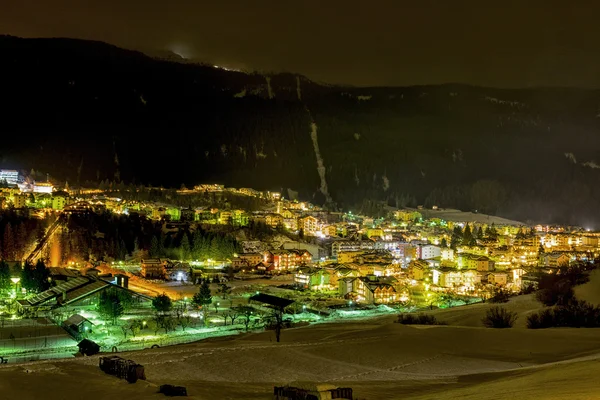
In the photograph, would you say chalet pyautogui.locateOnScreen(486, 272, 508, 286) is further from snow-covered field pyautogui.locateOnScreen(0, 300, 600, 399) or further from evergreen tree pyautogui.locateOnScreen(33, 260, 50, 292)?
evergreen tree pyautogui.locateOnScreen(33, 260, 50, 292)

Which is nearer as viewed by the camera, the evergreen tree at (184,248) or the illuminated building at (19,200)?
the evergreen tree at (184,248)

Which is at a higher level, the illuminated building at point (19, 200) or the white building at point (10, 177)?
the white building at point (10, 177)

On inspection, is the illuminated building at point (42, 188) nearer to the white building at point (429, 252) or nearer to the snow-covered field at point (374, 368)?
the white building at point (429, 252)

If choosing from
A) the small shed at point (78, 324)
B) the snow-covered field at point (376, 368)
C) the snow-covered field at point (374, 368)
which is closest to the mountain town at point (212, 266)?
the small shed at point (78, 324)

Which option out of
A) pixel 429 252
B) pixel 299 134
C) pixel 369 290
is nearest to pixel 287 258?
pixel 369 290

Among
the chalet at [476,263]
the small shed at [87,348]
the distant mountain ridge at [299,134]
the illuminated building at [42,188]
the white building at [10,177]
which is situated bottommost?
the small shed at [87,348]

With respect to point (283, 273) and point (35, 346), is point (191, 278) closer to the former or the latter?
→ point (283, 273)

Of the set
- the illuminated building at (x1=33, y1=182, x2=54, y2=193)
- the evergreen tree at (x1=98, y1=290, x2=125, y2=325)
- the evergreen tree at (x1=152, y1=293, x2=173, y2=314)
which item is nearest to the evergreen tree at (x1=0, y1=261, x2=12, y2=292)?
the evergreen tree at (x1=98, y1=290, x2=125, y2=325)
